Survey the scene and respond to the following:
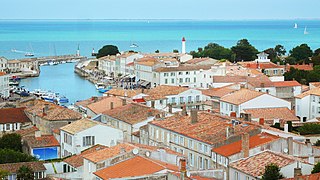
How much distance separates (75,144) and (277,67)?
123 feet

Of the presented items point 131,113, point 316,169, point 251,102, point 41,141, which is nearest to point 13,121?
point 41,141

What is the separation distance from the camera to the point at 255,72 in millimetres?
55406

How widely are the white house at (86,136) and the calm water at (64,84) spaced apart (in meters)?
30.4

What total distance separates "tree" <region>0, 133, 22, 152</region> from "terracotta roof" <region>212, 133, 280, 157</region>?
9352 mm

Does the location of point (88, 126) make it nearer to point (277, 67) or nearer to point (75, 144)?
point (75, 144)

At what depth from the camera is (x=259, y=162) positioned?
19.0m

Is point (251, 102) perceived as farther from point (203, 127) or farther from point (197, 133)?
point (197, 133)

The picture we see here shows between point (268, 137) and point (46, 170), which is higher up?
point (268, 137)

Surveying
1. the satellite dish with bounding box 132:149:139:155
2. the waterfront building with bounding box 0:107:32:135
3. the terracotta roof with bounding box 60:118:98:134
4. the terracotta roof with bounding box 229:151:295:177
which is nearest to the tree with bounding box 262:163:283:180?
the terracotta roof with bounding box 229:151:295:177

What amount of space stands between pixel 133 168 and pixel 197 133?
6384mm

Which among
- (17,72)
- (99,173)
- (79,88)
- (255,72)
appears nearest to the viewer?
(99,173)

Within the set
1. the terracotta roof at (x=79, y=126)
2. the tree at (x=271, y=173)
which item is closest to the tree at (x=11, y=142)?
the terracotta roof at (x=79, y=126)

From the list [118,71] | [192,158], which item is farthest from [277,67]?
[192,158]

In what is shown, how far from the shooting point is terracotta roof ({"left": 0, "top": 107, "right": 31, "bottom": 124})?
32.8 meters
